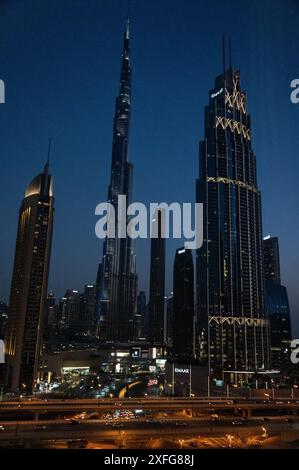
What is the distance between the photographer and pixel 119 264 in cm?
6581

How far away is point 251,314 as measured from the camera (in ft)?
98.7

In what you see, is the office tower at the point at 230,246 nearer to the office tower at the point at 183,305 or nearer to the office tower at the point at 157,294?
the office tower at the point at 183,305

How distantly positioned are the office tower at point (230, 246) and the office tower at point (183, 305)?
36.9ft

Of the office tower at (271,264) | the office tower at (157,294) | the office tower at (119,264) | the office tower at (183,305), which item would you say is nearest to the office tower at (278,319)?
the office tower at (271,264)

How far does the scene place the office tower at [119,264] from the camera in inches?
2330

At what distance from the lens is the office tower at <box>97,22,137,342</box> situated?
59.2 m

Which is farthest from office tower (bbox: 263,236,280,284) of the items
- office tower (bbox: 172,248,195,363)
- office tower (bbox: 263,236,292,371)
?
office tower (bbox: 172,248,195,363)

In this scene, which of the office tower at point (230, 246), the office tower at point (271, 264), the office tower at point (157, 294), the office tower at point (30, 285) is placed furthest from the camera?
the office tower at point (157, 294)

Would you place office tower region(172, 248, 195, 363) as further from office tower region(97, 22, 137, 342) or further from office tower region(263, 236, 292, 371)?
office tower region(97, 22, 137, 342)

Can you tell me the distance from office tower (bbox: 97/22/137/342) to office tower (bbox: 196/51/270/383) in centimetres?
2733

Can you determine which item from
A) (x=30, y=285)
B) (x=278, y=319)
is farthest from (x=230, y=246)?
(x=30, y=285)

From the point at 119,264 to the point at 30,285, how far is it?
136ft

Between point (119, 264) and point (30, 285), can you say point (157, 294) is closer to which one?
point (119, 264)

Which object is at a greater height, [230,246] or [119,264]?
[119,264]
